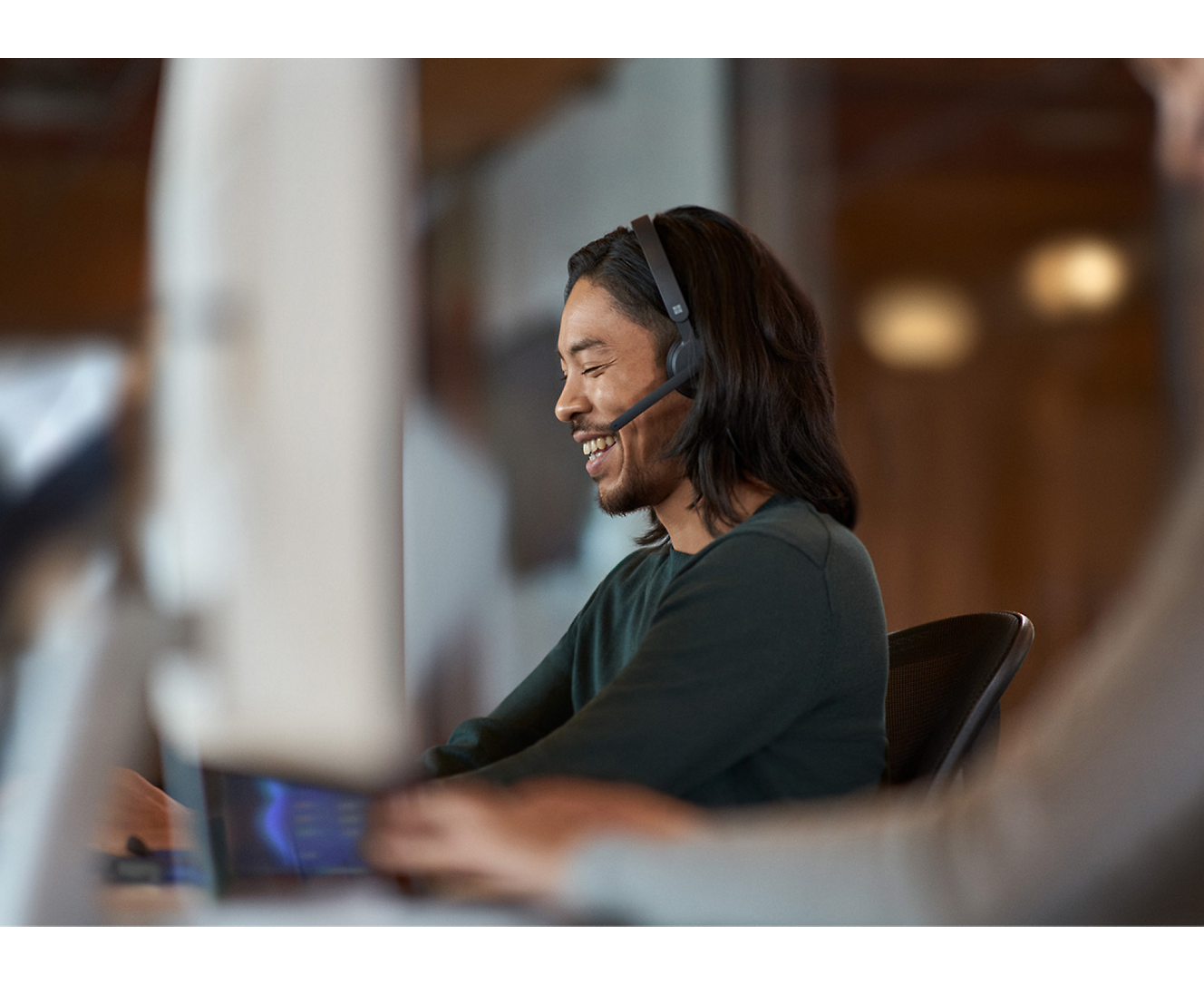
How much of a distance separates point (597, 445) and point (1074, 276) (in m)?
3.16

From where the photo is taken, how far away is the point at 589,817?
0.65 metres

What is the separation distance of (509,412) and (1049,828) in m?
3.12

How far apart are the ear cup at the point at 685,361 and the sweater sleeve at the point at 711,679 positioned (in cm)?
19

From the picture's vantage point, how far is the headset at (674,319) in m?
1.08

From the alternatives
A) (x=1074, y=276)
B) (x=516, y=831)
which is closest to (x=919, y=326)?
(x=1074, y=276)

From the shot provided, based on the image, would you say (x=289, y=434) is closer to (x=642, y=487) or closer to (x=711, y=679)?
(x=642, y=487)

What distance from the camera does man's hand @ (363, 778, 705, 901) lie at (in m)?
0.64

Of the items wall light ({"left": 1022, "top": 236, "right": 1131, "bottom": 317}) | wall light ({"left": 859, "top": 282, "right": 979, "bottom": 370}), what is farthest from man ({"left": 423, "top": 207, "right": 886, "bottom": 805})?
wall light ({"left": 1022, "top": 236, "right": 1131, "bottom": 317})

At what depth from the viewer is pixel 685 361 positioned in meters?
1.08

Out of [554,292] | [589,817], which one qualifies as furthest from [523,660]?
[589,817]

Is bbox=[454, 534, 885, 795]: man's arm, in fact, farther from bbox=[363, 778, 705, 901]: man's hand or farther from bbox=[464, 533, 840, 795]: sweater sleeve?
bbox=[363, 778, 705, 901]: man's hand

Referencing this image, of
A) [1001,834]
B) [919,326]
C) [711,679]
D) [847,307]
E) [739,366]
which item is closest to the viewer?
[1001,834]

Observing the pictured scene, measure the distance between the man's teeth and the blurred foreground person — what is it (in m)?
0.55

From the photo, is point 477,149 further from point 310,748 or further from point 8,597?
point 310,748
